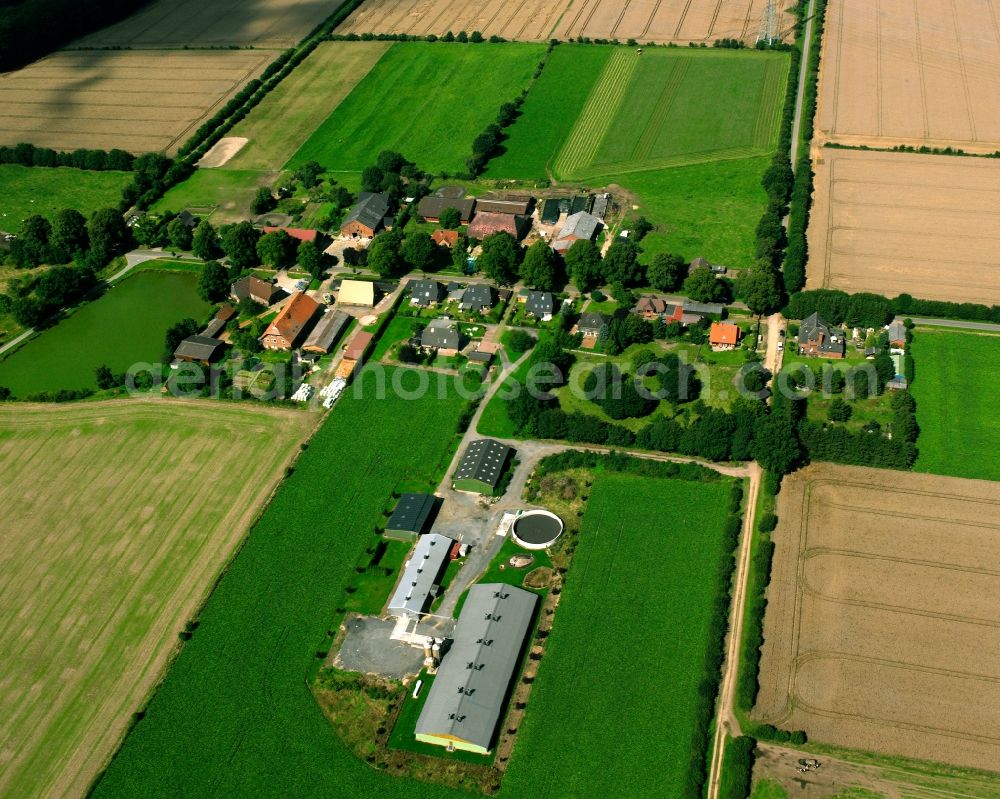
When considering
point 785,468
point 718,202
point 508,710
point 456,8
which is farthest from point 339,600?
point 456,8

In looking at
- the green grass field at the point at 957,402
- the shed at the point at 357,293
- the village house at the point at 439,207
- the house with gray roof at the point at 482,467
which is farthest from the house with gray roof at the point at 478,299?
the green grass field at the point at 957,402

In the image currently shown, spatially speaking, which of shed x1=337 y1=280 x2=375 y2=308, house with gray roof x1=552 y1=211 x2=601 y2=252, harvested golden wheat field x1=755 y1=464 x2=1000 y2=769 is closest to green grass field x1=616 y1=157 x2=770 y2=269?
house with gray roof x1=552 y1=211 x2=601 y2=252

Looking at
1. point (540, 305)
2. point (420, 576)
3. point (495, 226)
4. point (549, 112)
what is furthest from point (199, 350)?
point (549, 112)

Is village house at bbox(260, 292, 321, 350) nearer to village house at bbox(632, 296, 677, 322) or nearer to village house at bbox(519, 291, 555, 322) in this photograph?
village house at bbox(519, 291, 555, 322)

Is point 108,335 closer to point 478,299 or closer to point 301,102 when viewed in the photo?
point 478,299

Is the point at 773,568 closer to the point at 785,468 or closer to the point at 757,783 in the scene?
the point at 785,468
